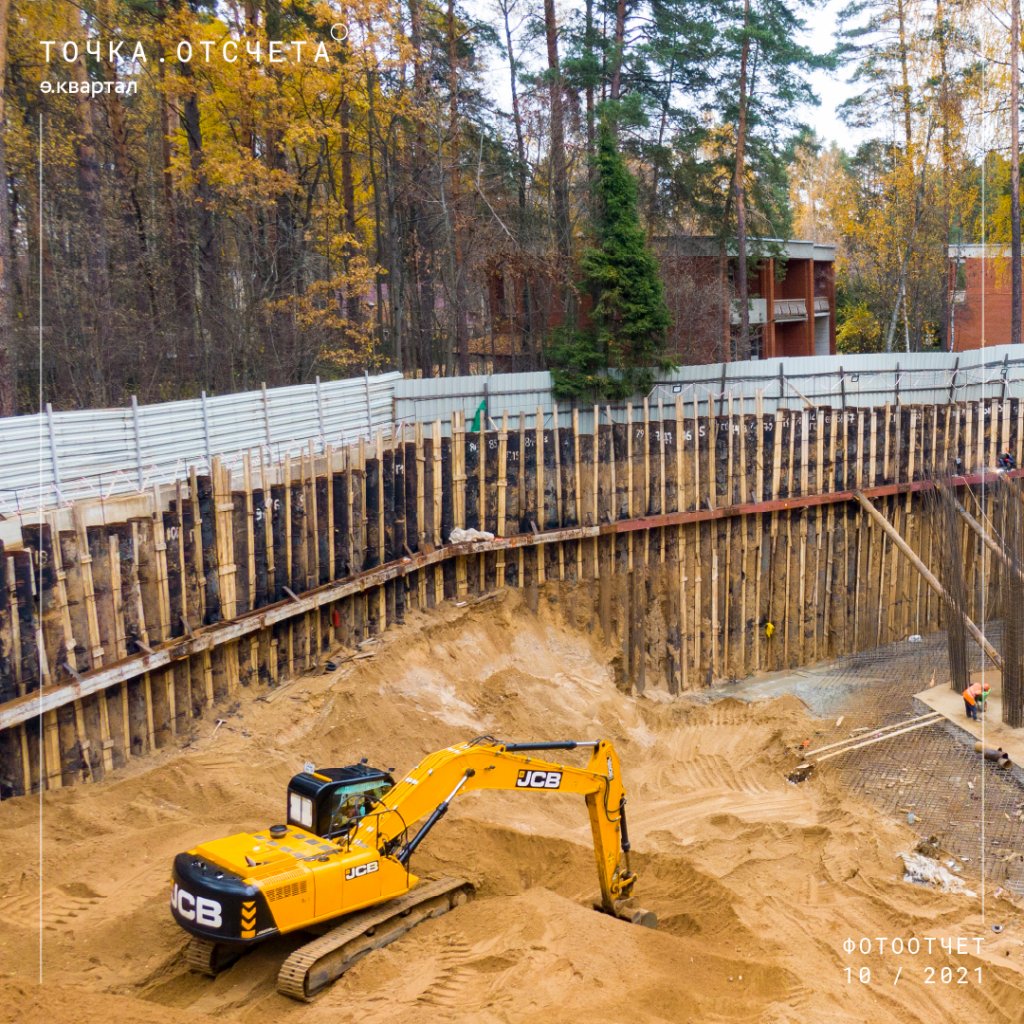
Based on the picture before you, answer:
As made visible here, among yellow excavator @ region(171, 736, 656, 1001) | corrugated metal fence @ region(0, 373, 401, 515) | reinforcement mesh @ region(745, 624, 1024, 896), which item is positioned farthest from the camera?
A: corrugated metal fence @ region(0, 373, 401, 515)

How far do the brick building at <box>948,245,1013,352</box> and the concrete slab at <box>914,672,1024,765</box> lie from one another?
86.8 feet

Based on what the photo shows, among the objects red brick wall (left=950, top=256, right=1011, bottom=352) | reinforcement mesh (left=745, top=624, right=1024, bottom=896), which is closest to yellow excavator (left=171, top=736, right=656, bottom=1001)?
reinforcement mesh (left=745, top=624, right=1024, bottom=896)

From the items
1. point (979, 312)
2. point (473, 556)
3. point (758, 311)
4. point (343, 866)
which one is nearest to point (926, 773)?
point (473, 556)

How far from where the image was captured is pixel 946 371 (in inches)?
1200

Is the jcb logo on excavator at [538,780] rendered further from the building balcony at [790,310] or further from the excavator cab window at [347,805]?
the building balcony at [790,310]

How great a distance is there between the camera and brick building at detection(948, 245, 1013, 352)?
38.8 metres

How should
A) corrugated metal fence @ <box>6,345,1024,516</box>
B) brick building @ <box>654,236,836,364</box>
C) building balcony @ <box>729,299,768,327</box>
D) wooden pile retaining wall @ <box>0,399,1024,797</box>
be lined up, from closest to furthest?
wooden pile retaining wall @ <box>0,399,1024,797</box>
corrugated metal fence @ <box>6,345,1024,516</box>
brick building @ <box>654,236,836,364</box>
building balcony @ <box>729,299,768,327</box>

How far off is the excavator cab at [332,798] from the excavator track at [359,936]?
71 centimetres

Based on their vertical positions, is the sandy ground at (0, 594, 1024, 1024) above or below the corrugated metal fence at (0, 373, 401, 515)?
below

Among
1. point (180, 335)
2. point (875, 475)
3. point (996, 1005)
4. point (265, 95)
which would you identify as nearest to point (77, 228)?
point (180, 335)

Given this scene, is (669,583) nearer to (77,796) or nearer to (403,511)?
(403,511)

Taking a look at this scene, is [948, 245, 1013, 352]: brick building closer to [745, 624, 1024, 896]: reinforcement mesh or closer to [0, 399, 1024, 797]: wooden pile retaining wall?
[0, 399, 1024, 797]: wooden pile retaining wall

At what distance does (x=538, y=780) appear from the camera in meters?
9.08

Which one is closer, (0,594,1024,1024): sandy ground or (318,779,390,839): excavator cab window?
(0,594,1024,1024): sandy ground
